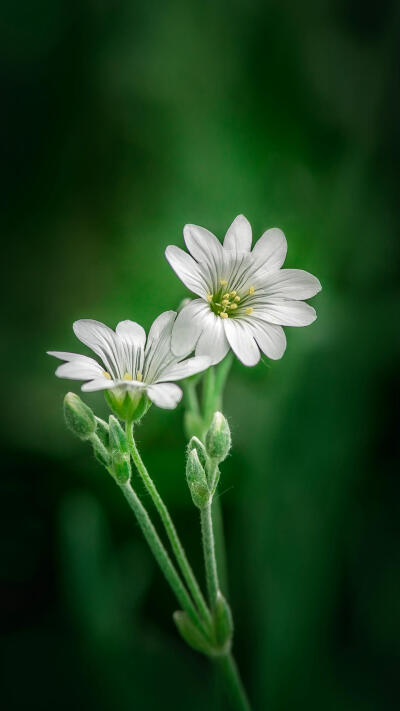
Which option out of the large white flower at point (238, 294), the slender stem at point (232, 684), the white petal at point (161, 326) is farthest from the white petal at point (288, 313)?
the slender stem at point (232, 684)

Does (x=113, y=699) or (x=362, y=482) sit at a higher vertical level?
(x=362, y=482)

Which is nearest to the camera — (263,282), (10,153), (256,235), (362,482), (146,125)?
(263,282)

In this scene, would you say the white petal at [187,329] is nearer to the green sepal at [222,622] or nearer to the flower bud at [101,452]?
the flower bud at [101,452]

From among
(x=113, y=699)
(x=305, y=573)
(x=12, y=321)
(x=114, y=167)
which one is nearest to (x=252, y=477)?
(x=305, y=573)

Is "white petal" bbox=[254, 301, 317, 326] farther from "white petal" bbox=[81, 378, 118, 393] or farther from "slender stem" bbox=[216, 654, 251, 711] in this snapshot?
"slender stem" bbox=[216, 654, 251, 711]

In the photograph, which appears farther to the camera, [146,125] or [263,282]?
[146,125]

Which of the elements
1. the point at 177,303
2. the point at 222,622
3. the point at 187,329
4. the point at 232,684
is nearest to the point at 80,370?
the point at 187,329

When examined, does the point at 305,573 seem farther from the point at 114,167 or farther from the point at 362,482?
the point at 114,167
